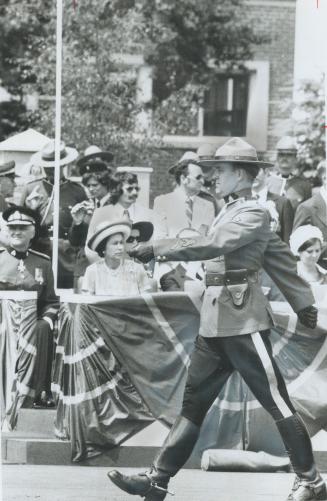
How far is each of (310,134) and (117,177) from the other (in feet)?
12.9

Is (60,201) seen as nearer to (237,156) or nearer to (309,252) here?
(309,252)

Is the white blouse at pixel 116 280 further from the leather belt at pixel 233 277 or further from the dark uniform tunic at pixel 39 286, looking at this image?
the leather belt at pixel 233 277

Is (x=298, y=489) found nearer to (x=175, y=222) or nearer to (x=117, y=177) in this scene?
(x=175, y=222)

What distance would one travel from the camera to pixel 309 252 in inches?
338

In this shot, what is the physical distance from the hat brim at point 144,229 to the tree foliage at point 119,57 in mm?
2837

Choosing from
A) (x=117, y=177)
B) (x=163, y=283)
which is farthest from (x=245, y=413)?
(x=117, y=177)

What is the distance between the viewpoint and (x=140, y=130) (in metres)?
12.4

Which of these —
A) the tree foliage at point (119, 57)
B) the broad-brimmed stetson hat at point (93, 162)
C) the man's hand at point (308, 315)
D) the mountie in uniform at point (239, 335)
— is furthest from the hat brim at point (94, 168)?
the man's hand at point (308, 315)

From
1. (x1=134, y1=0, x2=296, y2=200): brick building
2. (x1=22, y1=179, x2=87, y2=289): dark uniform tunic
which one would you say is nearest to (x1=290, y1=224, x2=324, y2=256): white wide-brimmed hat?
(x1=22, y1=179, x2=87, y2=289): dark uniform tunic

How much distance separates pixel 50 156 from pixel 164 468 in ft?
12.6

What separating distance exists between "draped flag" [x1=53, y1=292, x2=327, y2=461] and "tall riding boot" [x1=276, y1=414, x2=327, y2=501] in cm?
106

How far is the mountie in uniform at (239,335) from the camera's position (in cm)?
651

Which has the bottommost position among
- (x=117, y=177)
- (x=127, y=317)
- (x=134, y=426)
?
(x=134, y=426)

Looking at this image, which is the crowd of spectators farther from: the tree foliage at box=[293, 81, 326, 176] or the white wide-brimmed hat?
the tree foliage at box=[293, 81, 326, 176]
